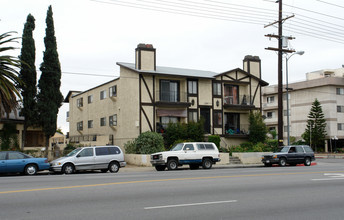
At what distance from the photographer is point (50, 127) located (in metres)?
29.0

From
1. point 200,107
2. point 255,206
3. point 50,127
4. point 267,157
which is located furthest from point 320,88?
point 255,206

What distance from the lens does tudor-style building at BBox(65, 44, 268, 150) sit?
33834 mm

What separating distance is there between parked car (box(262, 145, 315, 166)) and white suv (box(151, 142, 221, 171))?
517 cm

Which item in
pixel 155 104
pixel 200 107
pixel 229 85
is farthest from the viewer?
pixel 229 85

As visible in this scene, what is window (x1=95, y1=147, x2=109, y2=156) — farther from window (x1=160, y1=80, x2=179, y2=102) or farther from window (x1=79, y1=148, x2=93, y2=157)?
window (x1=160, y1=80, x2=179, y2=102)

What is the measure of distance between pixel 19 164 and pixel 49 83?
32.2 ft

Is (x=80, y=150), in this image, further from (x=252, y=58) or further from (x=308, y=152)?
(x=252, y=58)

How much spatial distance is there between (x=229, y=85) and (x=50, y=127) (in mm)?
18599

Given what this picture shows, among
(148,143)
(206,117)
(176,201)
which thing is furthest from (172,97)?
(176,201)

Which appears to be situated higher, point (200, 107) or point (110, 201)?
point (200, 107)

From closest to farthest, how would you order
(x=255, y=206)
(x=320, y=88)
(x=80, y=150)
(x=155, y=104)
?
(x=255, y=206) → (x=80, y=150) → (x=155, y=104) → (x=320, y=88)

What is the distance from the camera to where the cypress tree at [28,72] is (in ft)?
90.6

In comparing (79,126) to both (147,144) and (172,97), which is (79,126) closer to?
(172,97)

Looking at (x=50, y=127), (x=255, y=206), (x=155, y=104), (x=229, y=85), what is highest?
(x=229, y=85)
